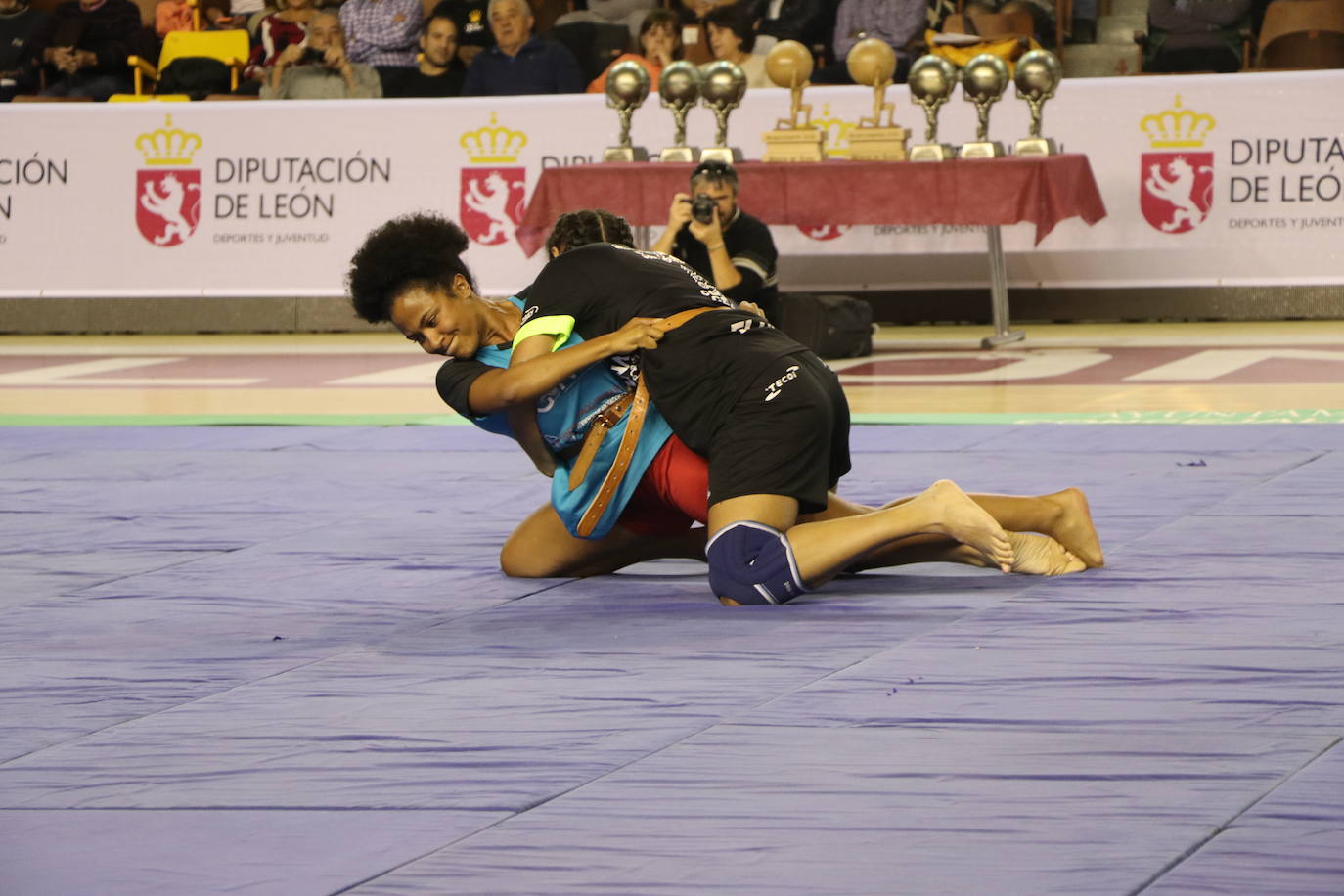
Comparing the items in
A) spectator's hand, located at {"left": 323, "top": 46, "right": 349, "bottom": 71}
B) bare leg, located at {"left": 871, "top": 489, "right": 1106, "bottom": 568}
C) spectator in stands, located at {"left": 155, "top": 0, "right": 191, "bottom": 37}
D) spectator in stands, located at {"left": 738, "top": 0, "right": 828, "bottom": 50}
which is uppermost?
spectator in stands, located at {"left": 155, "top": 0, "right": 191, "bottom": 37}

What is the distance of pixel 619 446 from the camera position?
4.13m

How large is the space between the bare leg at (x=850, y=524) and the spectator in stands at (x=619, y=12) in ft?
29.7

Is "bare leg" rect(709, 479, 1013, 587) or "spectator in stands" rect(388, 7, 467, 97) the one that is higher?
"spectator in stands" rect(388, 7, 467, 97)

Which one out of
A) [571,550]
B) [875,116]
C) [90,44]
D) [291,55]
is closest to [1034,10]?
[875,116]

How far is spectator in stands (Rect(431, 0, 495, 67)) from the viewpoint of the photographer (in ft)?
41.1

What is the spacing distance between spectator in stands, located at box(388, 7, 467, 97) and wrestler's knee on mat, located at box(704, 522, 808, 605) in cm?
843

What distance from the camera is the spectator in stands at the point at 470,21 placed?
12531 millimetres

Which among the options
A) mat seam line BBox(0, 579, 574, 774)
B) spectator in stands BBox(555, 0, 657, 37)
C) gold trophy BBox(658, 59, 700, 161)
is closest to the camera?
mat seam line BBox(0, 579, 574, 774)

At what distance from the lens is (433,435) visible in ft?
Answer: 23.3

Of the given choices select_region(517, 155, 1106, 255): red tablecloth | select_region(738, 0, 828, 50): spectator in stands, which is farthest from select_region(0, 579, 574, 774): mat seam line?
select_region(738, 0, 828, 50): spectator in stands

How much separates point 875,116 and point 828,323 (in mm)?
1234

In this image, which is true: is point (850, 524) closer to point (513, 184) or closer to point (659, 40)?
point (513, 184)

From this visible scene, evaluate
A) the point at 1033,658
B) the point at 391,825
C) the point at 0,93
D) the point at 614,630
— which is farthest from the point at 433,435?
the point at 0,93

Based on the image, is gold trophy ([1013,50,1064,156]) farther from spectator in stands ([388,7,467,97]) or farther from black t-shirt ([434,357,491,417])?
black t-shirt ([434,357,491,417])
